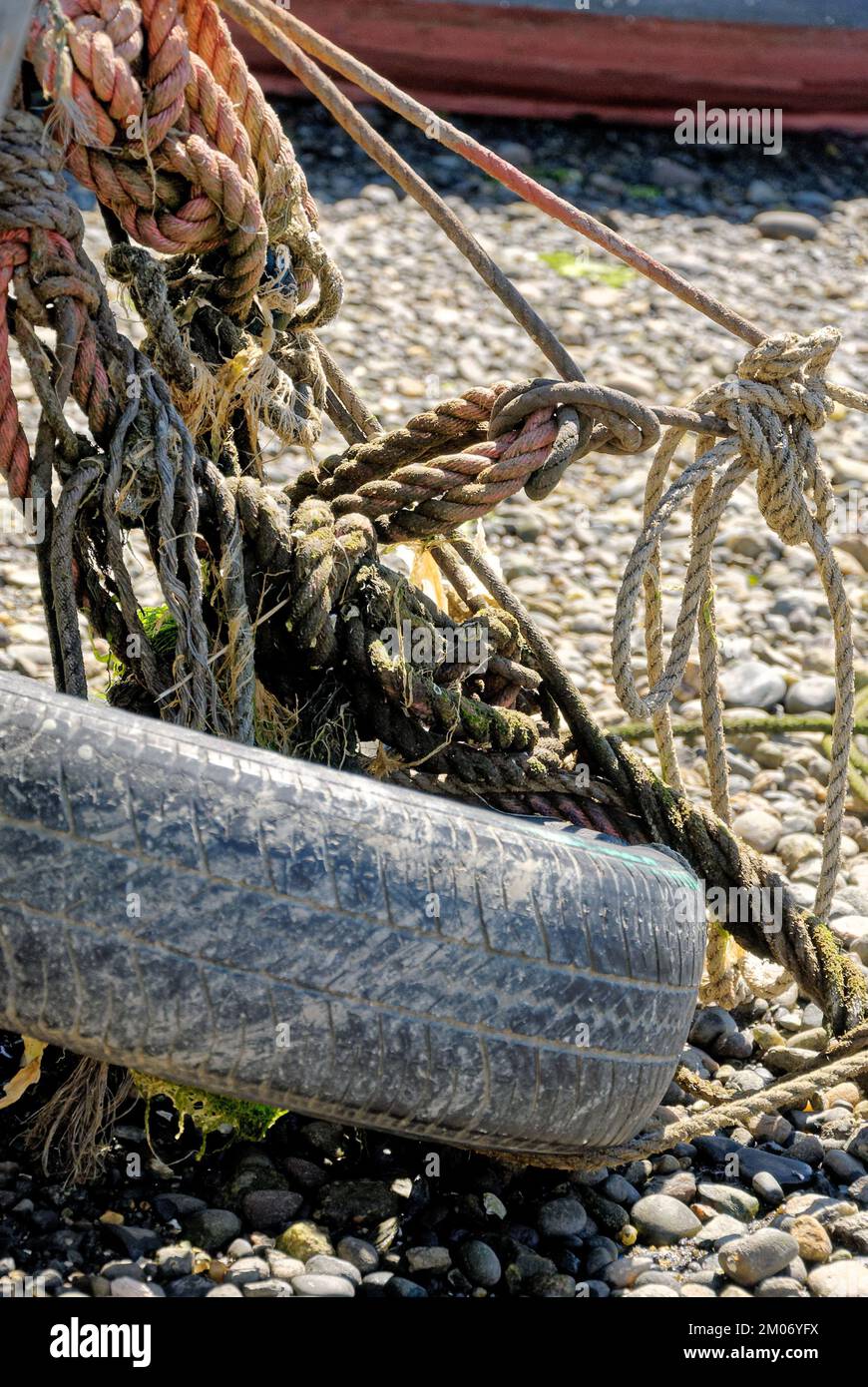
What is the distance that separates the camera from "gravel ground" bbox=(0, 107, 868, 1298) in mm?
2104

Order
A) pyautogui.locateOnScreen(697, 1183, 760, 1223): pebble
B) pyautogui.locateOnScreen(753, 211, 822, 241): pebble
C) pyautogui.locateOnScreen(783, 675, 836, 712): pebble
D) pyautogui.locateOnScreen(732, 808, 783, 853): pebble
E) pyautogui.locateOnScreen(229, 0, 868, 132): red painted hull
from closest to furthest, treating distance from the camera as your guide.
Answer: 1. pyautogui.locateOnScreen(697, 1183, 760, 1223): pebble
2. pyautogui.locateOnScreen(732, 808, 783, 853): pebble
3. pyautogui.locateOnScreen(783, 675, 836, 712): pebble
4. pyautogui.locateOnScreen(753, 211, 822, 241): pebble
5. pyautogui.locateOnScreen(229, 0, 868, 132): red painted hull

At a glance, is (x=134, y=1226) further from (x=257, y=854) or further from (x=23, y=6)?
(x=23, y=6)

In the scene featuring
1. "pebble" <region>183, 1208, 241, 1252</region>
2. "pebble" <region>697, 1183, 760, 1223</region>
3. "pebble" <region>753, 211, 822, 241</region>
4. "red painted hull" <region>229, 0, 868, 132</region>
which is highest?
"red painted hull" <region>229, 0, 868, 132</region>

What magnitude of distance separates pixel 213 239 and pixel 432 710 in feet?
2.71

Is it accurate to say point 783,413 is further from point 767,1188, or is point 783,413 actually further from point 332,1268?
point 332,1268

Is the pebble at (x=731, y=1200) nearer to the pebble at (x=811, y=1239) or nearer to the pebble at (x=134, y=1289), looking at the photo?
the pebble at (x=811, y=1239)

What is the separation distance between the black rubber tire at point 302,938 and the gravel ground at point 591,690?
0.24 meters

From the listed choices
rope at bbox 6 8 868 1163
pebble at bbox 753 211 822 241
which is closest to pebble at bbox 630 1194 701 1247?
rope at bbox 6 8 868 1163

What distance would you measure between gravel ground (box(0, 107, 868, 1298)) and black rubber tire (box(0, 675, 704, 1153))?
237mm

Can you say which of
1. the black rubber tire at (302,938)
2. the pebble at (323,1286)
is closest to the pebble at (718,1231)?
the black rubber tire at (302,938)

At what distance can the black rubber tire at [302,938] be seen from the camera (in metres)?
1.83

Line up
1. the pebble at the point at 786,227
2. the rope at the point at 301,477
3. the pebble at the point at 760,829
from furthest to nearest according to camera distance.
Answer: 1. the pebble at the point at 786,227
2. the pebble at the point at 760,829
3. the rope at the point at 301,477

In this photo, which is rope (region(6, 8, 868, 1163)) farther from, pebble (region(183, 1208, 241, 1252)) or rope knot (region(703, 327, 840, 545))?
pebble (region(183, 1208, 241, 1252))

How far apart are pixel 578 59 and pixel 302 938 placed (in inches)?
263
